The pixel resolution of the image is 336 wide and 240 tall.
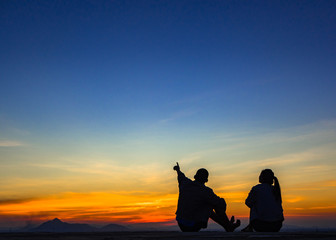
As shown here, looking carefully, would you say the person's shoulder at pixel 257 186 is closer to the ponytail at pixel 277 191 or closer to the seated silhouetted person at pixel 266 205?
the seated silhouetted person at pixel 266 205

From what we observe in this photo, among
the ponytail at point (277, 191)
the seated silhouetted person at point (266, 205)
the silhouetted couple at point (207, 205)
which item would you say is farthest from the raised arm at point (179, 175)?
the ponytail at point (277, 191)

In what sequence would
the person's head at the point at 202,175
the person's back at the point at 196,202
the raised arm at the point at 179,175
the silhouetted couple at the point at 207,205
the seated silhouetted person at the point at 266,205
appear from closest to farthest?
the seated silhouetted person at the point at 266,205, the silhouetted couple at the point at 207,205, the person's back at the point at 196,202, the person's head at the point at 202,175, the raised arm at the point at 179,175

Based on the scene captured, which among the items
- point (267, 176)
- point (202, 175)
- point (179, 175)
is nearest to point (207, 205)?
point (202, 175)

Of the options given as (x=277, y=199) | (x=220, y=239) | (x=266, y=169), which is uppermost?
(x=266, y=169)

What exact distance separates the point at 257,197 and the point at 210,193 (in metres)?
1.05

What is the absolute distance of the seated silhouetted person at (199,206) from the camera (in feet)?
25.8

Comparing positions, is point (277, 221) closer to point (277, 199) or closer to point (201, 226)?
point (277, 199)

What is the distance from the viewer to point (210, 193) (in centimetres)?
786

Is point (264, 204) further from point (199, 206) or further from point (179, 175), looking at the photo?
point (179, 175)

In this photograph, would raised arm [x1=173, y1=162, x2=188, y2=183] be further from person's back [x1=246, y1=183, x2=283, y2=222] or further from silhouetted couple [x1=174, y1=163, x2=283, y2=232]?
person's back [x1=246, y1=183, x2=283, y2=222]

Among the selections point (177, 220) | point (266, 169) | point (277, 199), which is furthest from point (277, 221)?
point (177, 220)

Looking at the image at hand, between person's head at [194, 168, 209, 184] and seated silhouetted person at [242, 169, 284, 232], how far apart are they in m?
1.05

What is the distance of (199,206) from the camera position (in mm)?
8000

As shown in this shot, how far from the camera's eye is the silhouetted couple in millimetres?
7746
